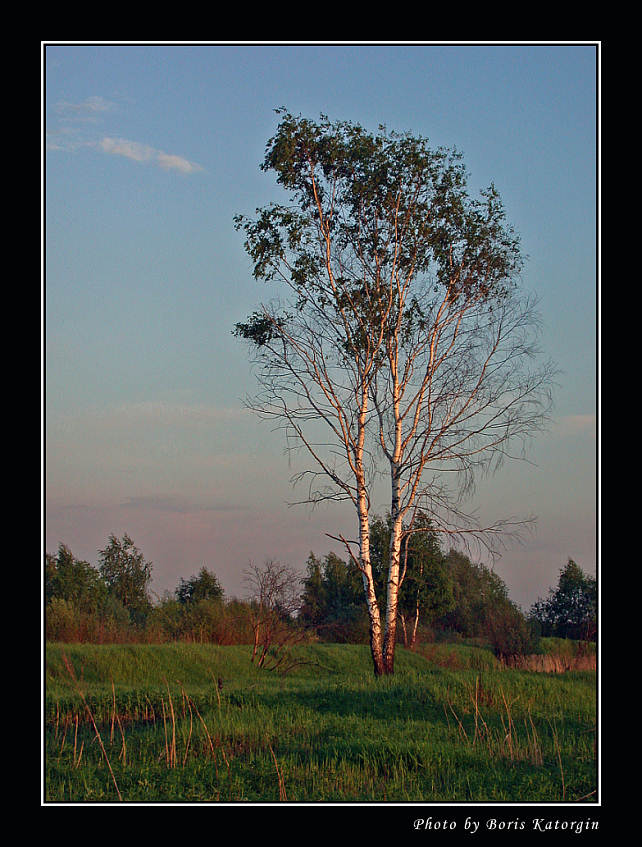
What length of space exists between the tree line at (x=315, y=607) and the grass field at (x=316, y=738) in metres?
2.40

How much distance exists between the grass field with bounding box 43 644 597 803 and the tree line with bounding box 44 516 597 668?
2.40 meters

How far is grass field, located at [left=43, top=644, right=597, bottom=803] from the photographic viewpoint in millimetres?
8258

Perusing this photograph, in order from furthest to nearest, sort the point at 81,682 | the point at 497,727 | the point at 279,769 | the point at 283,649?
the point at 283,649 < the point at 81,682 < the point at 497,727 < the point at 279,769

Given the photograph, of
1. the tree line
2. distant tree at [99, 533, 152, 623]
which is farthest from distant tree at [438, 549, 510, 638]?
distant tree at [99, 533, 152, 623]

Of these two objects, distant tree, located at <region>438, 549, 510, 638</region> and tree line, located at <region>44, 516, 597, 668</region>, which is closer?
tree line, located at <region>44, 516, 597, 668</region>

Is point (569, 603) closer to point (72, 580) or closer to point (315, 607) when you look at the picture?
point (315, 607)

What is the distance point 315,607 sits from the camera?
2839cm

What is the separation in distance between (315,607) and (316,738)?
18328 millimetres

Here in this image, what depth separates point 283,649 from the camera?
1866 cm

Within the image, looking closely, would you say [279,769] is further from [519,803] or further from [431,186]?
[431,186]

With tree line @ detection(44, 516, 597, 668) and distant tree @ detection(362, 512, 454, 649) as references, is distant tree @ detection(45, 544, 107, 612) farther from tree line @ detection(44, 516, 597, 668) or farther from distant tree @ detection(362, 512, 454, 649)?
distant tree @ detection(362, 512, 454, 649)

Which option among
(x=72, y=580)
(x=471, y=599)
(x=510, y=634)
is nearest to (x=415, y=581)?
(x=510, y=634)
